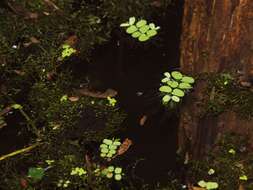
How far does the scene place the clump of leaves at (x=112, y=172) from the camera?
3.02m

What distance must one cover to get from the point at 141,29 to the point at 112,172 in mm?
1353

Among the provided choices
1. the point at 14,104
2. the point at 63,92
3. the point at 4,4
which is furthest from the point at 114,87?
the point at 4,4

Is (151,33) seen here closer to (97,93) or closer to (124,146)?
(97,93)

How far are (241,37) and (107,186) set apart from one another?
1.31 m

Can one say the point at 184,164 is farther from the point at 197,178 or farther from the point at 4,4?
the point at 4,4

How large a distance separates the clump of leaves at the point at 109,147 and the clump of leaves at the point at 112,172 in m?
0.12

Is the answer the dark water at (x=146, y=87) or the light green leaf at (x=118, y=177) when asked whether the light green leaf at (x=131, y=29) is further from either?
the light green leaf at (x=118, y=177)

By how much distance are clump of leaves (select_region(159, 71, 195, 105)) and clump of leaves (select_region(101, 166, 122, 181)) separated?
61cm

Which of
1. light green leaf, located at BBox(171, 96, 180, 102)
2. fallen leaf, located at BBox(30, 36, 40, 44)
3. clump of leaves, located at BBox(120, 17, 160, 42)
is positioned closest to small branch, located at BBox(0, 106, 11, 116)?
fallen leaf, located at BBox(30, 36, 40, 44)

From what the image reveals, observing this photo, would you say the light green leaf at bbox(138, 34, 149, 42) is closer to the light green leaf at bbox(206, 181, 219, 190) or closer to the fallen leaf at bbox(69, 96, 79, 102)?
the fallen leaf at bbox(69, 96, 79, 102)

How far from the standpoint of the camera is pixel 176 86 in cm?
324

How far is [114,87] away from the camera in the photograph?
355cm

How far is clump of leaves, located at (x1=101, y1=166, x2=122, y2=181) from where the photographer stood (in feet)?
9.92

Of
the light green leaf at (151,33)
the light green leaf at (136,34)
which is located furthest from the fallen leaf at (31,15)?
the light green leaf at (151,33)
